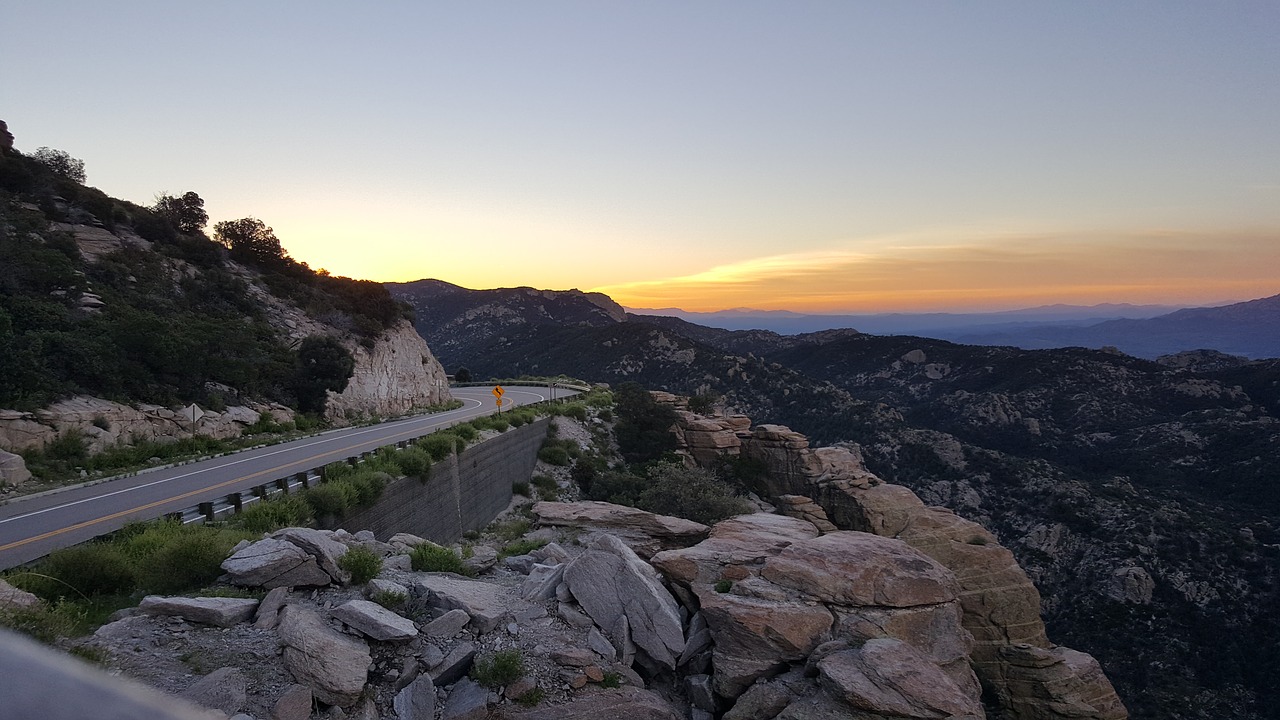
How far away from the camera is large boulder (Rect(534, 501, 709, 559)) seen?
15.8 m

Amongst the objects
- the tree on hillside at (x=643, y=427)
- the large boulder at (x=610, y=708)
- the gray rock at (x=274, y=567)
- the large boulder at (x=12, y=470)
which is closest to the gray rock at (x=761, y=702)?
the large boulder at (x=610, y=708)

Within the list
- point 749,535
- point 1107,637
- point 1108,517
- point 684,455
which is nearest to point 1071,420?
point 1108,517

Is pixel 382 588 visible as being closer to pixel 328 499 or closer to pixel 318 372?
pixel 328 499

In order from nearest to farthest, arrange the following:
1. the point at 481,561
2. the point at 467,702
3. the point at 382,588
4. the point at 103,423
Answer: the point at 467,702
the point at 382,588
the point at 481,561
the point at 103,423

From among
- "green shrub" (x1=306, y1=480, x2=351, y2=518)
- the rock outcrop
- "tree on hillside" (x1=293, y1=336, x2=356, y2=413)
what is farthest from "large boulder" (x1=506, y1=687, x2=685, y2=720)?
"tree on hillside" (x1=293, y1=336, x2=356, y2=413)

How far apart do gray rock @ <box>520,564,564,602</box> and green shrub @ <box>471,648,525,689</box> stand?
5.94 feet

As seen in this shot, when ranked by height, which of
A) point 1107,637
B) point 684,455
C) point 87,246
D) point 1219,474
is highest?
point 87,246

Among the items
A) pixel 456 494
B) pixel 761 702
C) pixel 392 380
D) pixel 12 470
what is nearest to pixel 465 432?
pixel 456 494

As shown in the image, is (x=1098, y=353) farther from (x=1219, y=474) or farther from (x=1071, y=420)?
(x=1219, y=474)

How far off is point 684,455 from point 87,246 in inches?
1218

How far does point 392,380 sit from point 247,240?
42.4ft

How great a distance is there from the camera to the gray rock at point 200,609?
25.5 ft

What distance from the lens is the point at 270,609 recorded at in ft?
27.4

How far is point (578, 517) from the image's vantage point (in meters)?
16.4
